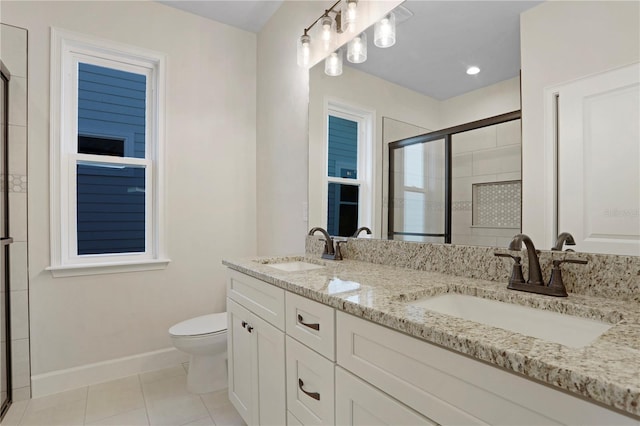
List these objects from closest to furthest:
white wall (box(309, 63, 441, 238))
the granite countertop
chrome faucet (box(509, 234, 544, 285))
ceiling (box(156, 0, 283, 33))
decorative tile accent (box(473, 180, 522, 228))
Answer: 1. the granite countertop
2. chrome faucet (box(509, 234, 544, 285))
3. decorative tile accent (box(473, 180, 522, 228))
4. white wall (box(309, 63, 441, 238))
5. ceiling (box(156, 0, 283, 33))

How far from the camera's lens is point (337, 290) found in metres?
1.10

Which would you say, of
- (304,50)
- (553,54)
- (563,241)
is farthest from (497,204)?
(304,50)

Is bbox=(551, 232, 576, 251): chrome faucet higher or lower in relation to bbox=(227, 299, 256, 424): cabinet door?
higher

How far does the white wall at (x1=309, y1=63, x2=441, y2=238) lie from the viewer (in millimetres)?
1549

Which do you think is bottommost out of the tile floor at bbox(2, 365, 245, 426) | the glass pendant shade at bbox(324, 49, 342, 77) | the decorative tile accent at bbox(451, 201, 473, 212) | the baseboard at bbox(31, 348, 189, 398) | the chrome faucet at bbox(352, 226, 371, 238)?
the tile floor at bbox(2, 365, 245, 426)

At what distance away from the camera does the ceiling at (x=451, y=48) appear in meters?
1.22

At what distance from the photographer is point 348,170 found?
6.41 ft

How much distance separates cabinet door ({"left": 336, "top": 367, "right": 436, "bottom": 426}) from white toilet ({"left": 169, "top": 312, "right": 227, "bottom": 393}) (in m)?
1.29

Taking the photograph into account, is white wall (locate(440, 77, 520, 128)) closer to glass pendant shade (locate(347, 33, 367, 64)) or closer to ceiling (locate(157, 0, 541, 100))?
ceiling (locate(157, 0, 541, 100))

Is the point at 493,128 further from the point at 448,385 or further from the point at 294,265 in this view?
the point at 294,265

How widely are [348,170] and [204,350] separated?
4.64ft

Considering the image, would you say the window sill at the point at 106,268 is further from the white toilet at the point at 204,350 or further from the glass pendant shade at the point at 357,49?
the glass pendant shade at the point at 357,49

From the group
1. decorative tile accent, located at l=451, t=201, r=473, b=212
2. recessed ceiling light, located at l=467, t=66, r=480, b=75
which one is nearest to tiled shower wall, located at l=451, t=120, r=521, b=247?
decorative tile accent, located at l=451, t=201, r=473, b=212

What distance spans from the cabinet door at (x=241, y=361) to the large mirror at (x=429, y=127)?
745mm
